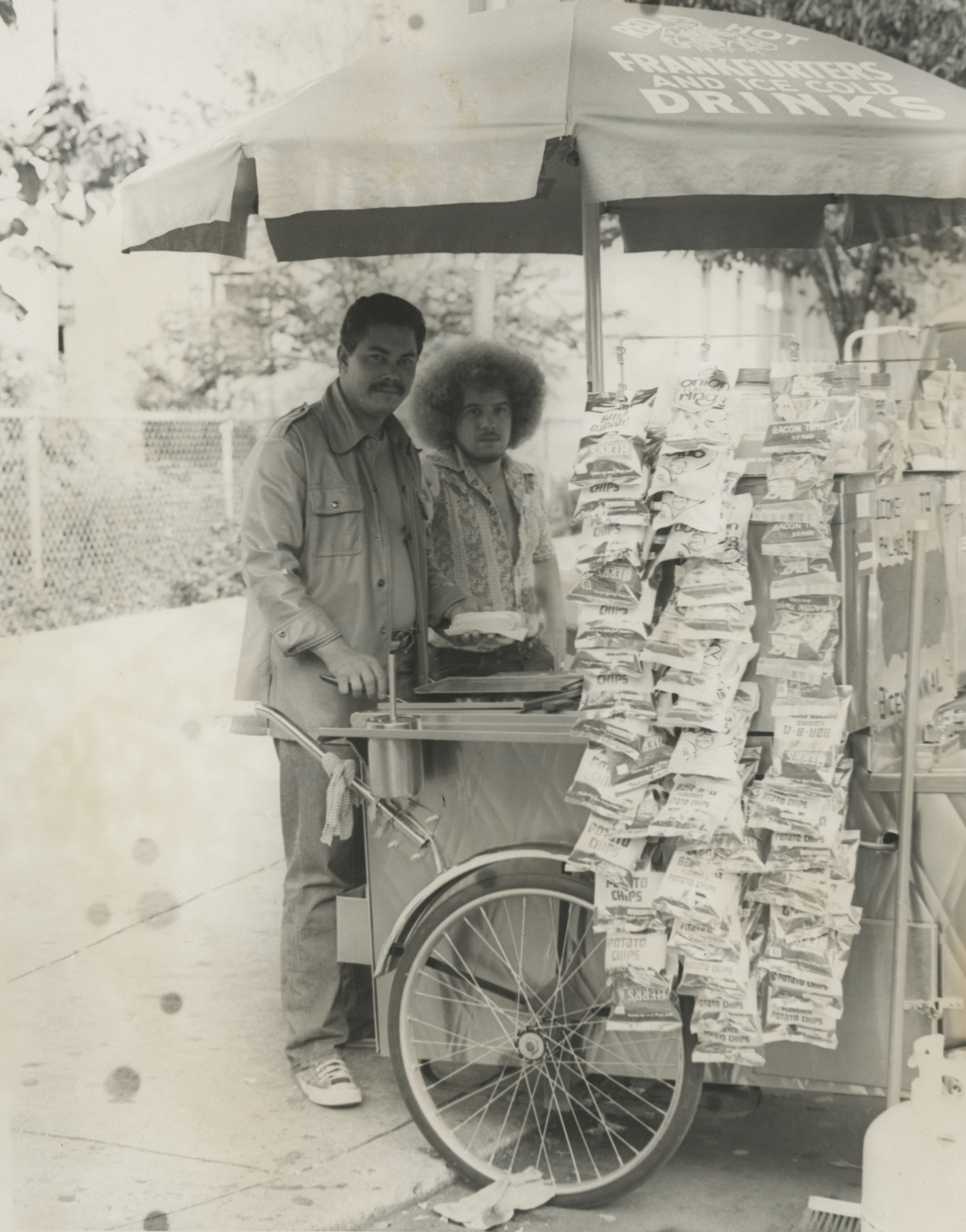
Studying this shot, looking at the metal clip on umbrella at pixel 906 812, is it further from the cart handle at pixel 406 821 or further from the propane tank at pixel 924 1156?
the cart handle at pixel 406 821

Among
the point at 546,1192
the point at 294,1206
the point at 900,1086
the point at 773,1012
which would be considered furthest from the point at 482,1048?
the point at 900,1086

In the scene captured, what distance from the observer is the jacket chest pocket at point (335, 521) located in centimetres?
346

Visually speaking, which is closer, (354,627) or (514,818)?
(514,818)

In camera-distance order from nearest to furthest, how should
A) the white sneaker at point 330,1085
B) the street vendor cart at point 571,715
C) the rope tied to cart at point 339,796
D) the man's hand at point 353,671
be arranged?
the street vendor cart at point 571,715
the rope tied to cart at point 339,796
the man's hand at point 353,671
the white sneaker at point 330,1085

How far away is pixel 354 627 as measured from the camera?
350 centimetres

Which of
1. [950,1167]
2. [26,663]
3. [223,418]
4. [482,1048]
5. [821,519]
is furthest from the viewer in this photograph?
[223,418]

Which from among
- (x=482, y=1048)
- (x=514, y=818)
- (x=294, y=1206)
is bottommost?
(x=294, y=1206)

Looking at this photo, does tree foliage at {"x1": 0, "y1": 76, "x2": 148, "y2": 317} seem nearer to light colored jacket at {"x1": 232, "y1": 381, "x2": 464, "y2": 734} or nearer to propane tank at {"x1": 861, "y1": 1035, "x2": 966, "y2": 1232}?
light colored jacket at {"x1": 232, "y1": 381, "x2": 464, "y2": 734}

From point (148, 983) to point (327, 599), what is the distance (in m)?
1.29

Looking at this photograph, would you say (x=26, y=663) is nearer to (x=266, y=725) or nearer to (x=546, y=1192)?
(x=266, y=725)

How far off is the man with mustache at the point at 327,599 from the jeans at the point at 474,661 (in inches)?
13.7

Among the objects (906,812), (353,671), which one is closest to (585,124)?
(353,671)

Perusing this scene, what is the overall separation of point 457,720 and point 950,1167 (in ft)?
4.31

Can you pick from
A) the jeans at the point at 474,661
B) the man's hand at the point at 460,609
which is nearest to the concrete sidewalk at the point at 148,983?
the jeans at the point at 474,661
